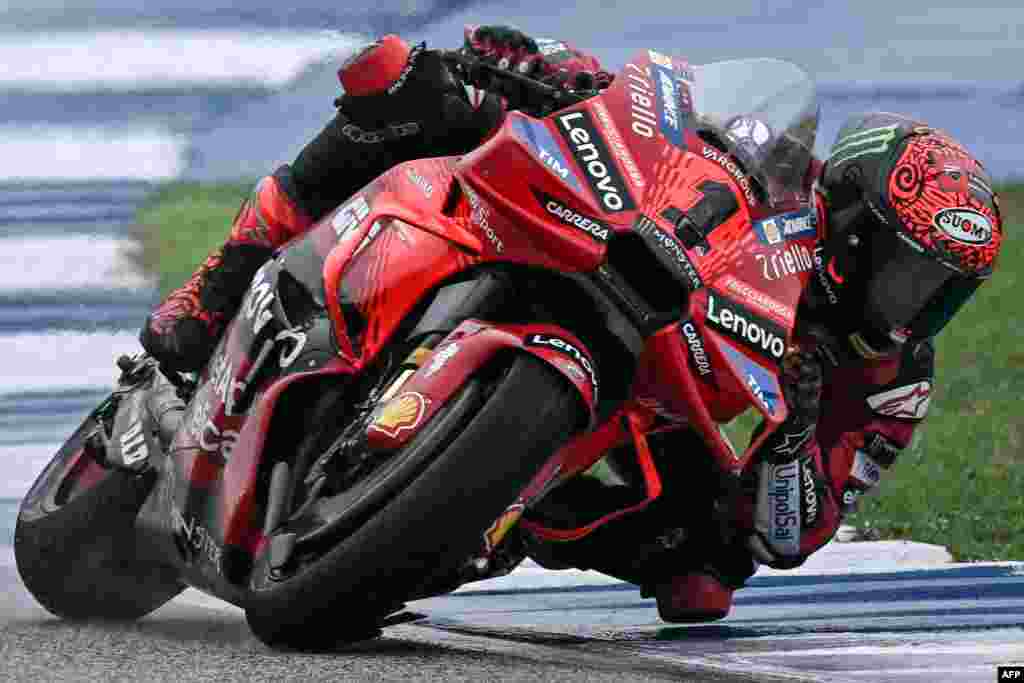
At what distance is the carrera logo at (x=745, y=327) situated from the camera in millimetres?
3861

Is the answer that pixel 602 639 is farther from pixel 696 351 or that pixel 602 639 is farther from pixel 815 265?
pixel 696 351

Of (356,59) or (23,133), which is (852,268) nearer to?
(356,59)

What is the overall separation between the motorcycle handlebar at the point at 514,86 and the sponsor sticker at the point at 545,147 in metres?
0.23

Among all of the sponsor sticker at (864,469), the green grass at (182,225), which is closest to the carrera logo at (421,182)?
the sponsor sticker at (864,469)

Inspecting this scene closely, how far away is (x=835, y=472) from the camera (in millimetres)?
4922

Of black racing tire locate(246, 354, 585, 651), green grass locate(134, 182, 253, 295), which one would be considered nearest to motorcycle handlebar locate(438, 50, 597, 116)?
black racing tire locate(246, 354, 585, 651)

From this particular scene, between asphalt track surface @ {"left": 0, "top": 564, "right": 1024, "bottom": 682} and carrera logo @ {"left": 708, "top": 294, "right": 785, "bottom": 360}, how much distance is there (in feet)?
2.06

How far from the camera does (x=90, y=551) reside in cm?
498

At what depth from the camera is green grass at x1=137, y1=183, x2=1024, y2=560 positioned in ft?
23.0

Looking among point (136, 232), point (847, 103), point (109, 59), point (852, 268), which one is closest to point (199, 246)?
point (136, 232)

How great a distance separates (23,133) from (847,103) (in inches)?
173

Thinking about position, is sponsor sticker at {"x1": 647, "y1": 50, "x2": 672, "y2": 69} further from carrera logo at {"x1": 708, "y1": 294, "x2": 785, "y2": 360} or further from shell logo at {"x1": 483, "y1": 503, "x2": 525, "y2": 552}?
shell logo at {"x1": 483, "y1": 503, "x2": 525, "y2": 552}

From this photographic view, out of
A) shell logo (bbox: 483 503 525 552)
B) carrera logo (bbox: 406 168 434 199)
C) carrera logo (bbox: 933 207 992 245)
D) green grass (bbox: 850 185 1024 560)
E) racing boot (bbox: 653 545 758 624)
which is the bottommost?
green grass (bbox: 850 185 1024 560)

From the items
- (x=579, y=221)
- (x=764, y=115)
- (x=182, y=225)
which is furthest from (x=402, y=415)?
(x=182, y=225)
